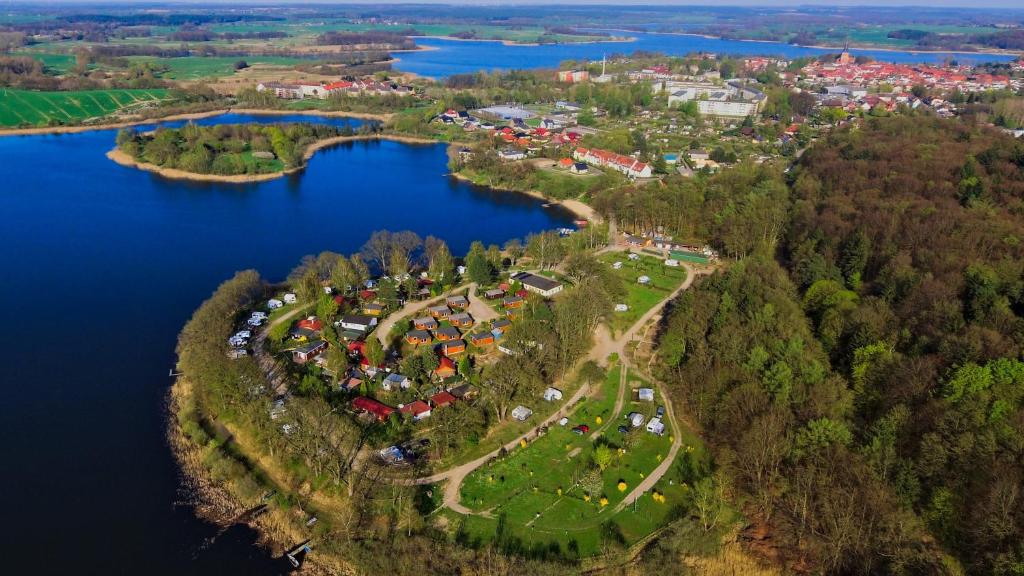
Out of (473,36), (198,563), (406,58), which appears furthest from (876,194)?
(473,36)

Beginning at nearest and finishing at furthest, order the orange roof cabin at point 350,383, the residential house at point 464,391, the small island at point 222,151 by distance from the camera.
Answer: the residential house at point 464,391
the orange roof cabin at point 350,383
the small island at point 222,151

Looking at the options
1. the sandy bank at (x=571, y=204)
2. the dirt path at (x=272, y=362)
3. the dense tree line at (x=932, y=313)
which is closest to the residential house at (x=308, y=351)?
the dirt path at (x=272, y=362)

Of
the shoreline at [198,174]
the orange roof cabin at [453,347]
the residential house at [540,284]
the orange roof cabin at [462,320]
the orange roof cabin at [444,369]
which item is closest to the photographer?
the orange roof cabin at [444,369]

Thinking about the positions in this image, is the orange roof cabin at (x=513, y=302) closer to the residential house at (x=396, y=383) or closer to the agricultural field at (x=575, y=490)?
the residential house at (x=396, y=383)

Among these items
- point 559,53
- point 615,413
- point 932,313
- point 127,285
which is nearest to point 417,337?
point 615,413

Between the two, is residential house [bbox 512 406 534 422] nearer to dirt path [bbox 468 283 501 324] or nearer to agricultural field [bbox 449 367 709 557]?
agricultural field [bbox 449 367 709 557]

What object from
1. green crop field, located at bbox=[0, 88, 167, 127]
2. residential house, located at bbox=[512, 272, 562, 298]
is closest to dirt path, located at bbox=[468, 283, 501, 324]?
residential house, located at bbox=[512, 272, 562, 298]
